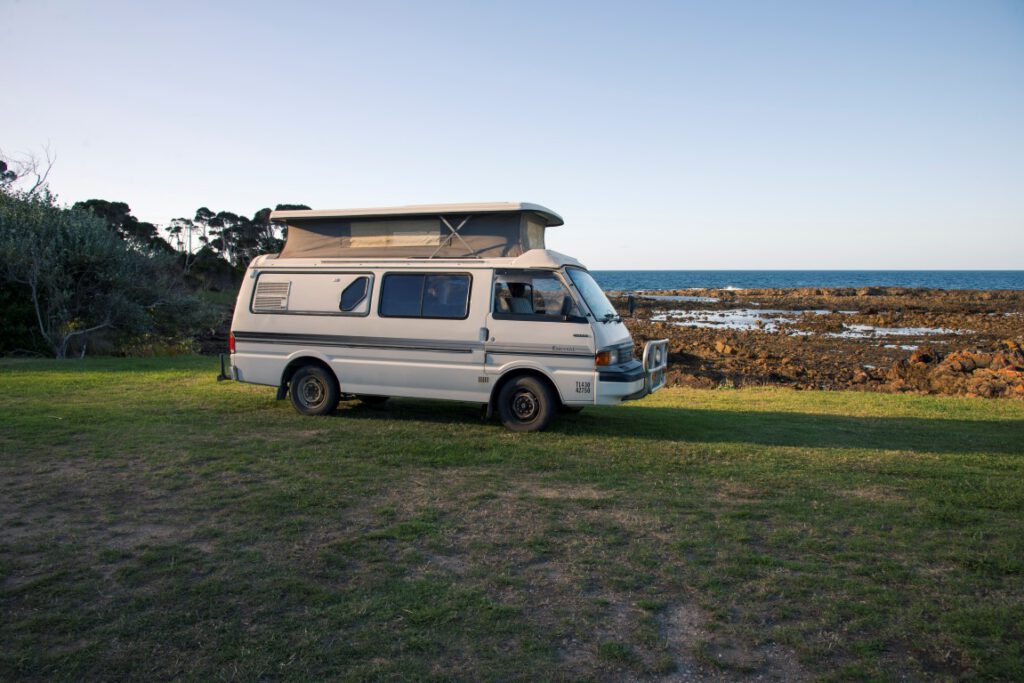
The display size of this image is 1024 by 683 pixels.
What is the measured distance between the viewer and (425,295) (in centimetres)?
1059

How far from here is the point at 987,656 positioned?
405 cm

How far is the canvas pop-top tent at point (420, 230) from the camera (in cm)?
A: 1048

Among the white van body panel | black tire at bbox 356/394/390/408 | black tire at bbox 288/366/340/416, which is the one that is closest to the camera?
the white van body panel

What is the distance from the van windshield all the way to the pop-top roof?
109 cm

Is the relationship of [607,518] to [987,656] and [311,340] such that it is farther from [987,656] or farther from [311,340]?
[311,340]

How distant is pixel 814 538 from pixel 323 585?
3769mm

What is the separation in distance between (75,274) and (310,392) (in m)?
16.3

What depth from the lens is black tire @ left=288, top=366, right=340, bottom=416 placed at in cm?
1109

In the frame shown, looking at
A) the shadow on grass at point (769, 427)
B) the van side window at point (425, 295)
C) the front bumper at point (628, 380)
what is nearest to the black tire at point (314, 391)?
the shadow on grass at point (769, 427)

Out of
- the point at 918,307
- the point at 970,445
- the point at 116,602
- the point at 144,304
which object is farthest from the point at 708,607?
the point at 918,307

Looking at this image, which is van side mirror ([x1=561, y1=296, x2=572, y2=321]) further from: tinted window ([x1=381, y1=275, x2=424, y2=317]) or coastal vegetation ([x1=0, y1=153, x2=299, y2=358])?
coastal vegetation ([x1=0, y1=153, x2=299, y2=358])

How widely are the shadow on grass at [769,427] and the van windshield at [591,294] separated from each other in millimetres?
1658

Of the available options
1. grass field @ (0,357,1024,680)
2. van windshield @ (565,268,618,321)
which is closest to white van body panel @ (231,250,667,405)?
van windshield @ (565,268,618,321)

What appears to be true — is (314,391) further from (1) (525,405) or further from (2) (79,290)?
(2) (79,290)
